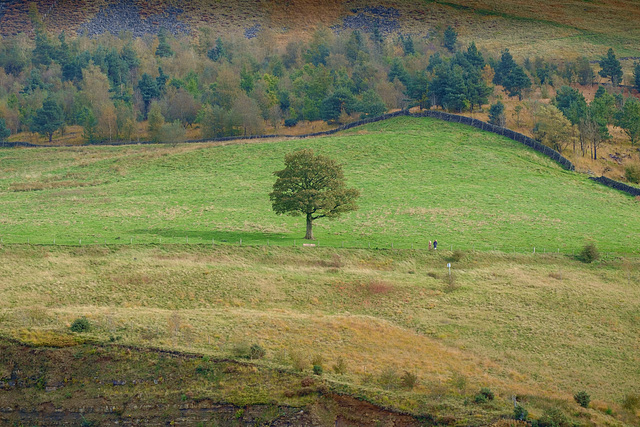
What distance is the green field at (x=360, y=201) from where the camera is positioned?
62.6 metres

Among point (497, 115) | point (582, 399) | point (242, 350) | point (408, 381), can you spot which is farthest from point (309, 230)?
point (497, 115)

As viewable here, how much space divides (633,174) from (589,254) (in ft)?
116

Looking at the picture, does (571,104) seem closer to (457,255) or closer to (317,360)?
(457,255)

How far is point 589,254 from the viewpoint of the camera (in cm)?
5794

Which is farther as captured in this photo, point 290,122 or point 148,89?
point 148,89

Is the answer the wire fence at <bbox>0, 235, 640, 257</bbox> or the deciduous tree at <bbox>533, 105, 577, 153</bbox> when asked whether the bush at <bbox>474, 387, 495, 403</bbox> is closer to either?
the wire fence at <bbox>0, 235, 640, 257</bbox>

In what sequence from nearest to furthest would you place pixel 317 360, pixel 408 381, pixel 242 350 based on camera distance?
pixel 408 381 < pixel 317 360 < pixel 242 350

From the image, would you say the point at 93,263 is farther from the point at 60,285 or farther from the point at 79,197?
the point at 79,197

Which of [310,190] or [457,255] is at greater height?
[310,190]

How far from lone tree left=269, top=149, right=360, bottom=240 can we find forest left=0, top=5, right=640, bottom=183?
4553 centimetres

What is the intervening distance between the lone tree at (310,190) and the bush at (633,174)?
144 ft

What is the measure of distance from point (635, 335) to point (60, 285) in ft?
127

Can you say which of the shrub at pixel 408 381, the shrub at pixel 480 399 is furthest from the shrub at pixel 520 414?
the shrub at pixel 408 381

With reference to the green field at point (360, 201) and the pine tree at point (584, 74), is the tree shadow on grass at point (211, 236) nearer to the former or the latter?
the green field at point (360, 201)
